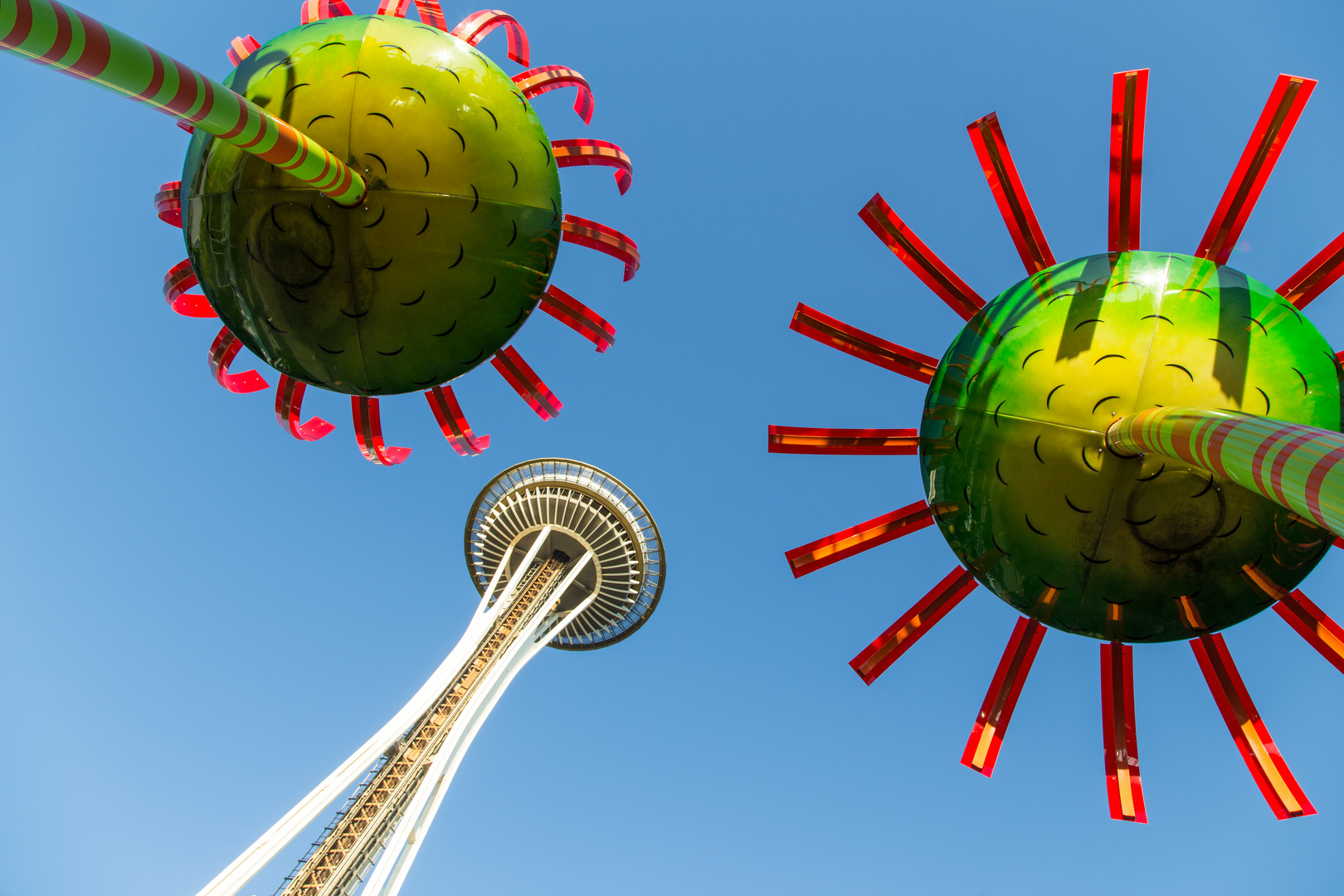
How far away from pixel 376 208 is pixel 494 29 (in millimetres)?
2181

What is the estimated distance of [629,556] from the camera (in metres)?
36.9

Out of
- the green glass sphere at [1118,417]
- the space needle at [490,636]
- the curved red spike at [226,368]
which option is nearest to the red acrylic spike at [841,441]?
the green glass sphere at [1118,417]

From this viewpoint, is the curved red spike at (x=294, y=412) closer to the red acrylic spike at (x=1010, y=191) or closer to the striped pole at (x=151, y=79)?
the striped pole at (x=151, y=79)

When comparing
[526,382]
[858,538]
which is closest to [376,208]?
[526,382]

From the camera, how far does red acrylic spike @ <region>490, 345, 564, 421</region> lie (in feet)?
17.6

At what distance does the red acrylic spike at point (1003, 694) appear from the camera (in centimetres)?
427

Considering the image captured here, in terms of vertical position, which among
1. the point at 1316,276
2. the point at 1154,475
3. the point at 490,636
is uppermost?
the point at 490,636

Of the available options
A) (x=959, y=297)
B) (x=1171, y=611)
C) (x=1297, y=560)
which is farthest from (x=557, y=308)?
(x=1297, y=560)

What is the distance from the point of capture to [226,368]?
493 centimetres

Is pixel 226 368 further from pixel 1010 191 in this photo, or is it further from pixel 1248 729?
pixel 1248 729

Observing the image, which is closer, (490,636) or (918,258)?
(918,258)

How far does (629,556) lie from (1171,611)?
112 feet

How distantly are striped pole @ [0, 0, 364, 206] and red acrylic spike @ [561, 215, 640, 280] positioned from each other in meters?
1.84

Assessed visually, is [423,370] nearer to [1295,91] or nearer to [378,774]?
[1295,91]
